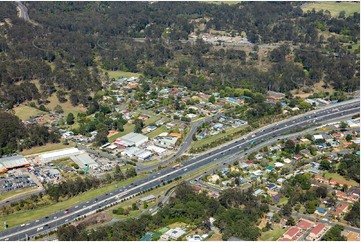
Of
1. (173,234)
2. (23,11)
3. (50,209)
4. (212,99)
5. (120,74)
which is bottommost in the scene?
(50,209)

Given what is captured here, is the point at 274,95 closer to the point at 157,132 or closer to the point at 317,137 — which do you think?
the point at 317,137

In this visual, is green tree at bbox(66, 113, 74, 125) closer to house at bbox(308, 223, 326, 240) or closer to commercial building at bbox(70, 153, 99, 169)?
commercial building at bbox(70, 153, 99, 169)

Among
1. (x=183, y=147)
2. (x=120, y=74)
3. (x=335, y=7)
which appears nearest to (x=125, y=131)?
(x=183, y=147)

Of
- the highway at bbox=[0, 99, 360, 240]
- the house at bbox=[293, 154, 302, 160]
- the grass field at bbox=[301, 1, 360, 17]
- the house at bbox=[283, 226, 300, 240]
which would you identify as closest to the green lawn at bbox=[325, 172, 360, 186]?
the house at bbox=[293, 154, 302, 160]

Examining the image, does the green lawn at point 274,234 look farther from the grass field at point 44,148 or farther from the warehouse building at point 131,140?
the grass field at point 44,148

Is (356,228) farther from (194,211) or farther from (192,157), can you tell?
(192,157)

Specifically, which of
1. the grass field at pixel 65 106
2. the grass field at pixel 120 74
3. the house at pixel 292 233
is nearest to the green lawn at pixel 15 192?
the grass field at pixel 65 106
